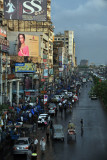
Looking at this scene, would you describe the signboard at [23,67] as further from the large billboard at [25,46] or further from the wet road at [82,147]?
the large billboard at [25,46]

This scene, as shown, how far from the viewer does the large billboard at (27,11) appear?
217 ft

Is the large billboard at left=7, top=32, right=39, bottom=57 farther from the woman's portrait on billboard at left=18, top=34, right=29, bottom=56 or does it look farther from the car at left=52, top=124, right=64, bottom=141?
the car at left=52, top=124, right=64, bottom=141

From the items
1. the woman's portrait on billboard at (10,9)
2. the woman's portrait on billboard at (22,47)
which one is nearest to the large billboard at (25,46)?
the woman's portrait on billboard at (22,47)

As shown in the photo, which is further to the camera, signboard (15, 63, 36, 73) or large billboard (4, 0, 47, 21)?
large billboard (4, 0, 47, 21)

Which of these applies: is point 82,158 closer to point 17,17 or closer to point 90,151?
point 90,151

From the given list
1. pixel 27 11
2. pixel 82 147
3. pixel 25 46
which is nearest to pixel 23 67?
pixel 25 46

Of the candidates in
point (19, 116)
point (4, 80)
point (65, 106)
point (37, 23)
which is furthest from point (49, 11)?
point (19, 116)

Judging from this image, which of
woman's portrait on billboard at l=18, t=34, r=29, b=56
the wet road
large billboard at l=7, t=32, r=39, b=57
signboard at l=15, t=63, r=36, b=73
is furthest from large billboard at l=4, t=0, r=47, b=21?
the wet road

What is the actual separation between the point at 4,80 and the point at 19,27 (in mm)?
45188

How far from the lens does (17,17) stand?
218 ft

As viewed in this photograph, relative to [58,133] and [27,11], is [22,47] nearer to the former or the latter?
[27,11]

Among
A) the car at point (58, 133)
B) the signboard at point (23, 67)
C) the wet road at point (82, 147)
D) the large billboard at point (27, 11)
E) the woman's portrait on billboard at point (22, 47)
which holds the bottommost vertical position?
the wet road at point (82, 147)

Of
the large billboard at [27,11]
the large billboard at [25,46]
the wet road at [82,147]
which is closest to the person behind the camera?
the wet road at [82,147]

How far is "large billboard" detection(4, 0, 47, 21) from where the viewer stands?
66.2 m
